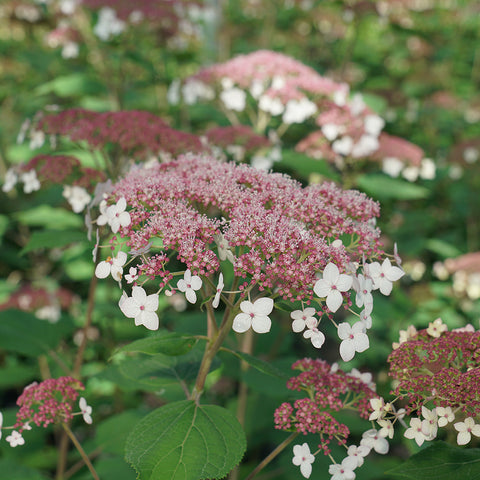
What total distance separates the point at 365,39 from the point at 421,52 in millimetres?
924

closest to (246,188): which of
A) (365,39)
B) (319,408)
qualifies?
(319,408)

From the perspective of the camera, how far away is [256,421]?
2.19 metres

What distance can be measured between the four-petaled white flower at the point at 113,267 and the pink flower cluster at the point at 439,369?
0.61 m

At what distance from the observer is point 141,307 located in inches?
41.4

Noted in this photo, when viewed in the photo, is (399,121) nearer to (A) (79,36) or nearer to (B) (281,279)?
(A) (79,36)

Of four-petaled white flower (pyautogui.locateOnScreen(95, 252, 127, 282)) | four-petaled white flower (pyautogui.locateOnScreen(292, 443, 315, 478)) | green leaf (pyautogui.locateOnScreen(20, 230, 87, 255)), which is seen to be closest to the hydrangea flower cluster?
four-petaled white flower (pyautogui.locateOnScreen(292, 443, 315, 478))

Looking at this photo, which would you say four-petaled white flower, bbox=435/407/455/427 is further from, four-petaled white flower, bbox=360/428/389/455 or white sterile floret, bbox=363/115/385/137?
white sterile floret, bbox=363/115/385/137

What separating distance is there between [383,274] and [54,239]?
1.02 meters

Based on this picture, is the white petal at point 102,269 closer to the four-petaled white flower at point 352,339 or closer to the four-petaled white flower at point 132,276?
the four-petaled white flower at point 132,276

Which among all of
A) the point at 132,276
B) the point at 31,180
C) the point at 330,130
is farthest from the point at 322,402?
the point at 330,130

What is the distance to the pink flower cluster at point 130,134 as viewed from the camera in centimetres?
165

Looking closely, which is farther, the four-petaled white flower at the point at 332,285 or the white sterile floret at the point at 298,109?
the white sterile floret at the point at 298,109

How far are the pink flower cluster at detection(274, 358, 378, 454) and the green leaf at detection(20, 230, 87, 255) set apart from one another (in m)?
A: 0.75

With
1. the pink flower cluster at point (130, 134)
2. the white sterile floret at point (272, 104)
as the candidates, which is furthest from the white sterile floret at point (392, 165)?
the pink flower cluster at point (130, 134)
